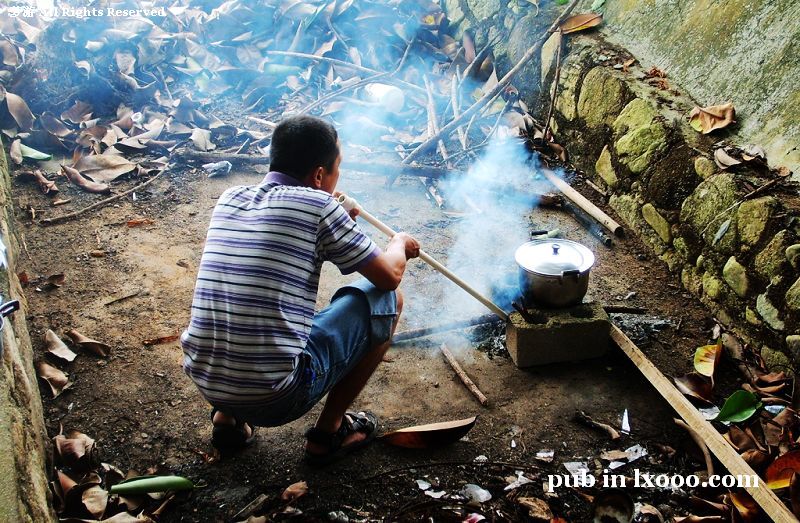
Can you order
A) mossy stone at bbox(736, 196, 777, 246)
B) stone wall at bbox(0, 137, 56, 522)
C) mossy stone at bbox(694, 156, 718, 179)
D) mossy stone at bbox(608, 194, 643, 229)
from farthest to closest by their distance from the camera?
mossy stone at bbox(608, 194, 643, 229) → mossy stone at bbox(694, 156, 718, 179) → mossy stone at bbox(736, 196, 777, 246) → stone wall at bbox(0, 137, 56, 522)

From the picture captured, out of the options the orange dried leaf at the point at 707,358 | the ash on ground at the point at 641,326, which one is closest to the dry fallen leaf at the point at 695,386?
the orange dried leaf at the point at 707,358

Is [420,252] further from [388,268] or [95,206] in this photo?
[95,206]

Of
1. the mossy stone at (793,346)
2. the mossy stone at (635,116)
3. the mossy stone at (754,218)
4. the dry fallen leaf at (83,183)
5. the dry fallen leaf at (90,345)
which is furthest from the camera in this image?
the dry fallen leaf at (83,183)

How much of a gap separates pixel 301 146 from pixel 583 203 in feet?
11.8

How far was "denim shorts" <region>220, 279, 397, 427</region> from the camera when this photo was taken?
275 centimetres

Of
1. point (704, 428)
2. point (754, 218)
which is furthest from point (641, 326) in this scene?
point (704, 428)

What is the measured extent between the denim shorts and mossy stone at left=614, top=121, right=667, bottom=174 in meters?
3.05

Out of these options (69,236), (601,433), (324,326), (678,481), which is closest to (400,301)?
(324,326)

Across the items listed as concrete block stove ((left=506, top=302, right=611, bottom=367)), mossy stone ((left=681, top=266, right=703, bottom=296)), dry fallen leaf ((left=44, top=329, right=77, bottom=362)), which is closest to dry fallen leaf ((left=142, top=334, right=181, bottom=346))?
dry fallen leaf ((left=44, top=329, right=77, bottom=362))

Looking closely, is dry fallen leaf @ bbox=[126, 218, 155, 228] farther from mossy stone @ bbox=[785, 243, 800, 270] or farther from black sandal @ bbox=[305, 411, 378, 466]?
mossy stone @ bbox=[785, 243, 800, 270]

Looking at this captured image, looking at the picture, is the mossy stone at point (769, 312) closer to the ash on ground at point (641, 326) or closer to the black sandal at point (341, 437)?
the ash on ground at point (641, 326)

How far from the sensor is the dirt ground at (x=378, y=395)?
3035 mm

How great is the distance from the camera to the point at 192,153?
6.64 metres

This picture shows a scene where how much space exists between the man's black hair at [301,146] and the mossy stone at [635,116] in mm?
3389
